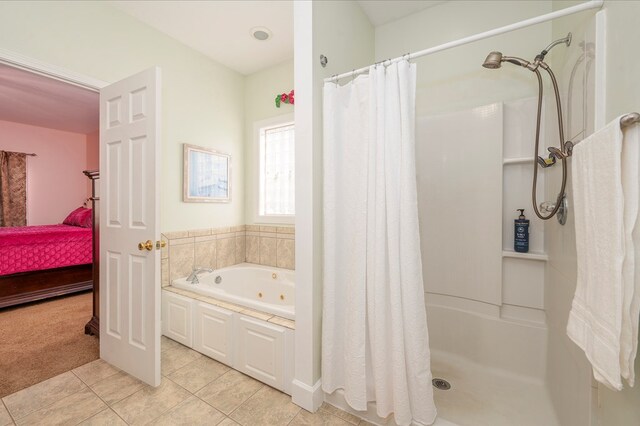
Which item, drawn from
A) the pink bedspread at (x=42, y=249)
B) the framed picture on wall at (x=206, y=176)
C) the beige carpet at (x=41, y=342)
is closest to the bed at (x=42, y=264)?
the pink bedspread at (x=42, y=249)

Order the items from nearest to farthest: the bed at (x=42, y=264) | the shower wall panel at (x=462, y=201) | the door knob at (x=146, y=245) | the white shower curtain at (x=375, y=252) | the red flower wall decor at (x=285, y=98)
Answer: the white shower curtain at (x=375, y=252)
the door knob at (x=146, y=245)
the shower wall panel at (x=462, y=201)
the red flower wall decor at (x=285, y=98)
the bed at (x=42, y=264)

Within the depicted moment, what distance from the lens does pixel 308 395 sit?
1539 mm

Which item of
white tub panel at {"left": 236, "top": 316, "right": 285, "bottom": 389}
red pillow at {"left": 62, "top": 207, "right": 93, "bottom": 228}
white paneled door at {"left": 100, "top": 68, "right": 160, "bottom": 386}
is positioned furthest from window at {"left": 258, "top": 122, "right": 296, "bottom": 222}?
red pillow at {"left": 62, "top": 207, "right": 93, "bottom": 228}

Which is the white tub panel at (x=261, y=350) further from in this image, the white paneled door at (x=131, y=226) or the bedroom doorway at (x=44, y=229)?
the bedroom doorway at (x=44, y=229)

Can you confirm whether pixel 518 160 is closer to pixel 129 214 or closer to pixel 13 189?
pixel 129 214

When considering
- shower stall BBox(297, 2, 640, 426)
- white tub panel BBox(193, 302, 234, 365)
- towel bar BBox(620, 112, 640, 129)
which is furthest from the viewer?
white tub panel BBox(193, 302, 234, 365)

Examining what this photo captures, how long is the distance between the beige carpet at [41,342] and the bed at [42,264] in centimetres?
19

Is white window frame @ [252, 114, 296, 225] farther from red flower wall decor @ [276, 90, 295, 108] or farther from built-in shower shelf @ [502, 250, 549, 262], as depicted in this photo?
built-in shower shelf @ [502, 250, 549, 262]

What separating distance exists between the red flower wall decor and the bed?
3248 millimetres

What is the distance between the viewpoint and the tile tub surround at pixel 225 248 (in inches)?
101

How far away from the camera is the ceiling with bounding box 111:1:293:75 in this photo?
2145mm

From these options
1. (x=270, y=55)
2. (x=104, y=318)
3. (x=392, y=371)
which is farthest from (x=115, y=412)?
(x=270, y=55)

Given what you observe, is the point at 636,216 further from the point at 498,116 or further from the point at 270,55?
the point at 270,55

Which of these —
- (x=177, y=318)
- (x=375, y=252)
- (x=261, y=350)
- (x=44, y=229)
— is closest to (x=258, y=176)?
(x=177, y=318)
